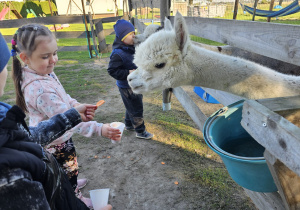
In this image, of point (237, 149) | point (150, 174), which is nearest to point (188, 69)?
point (237, 149)

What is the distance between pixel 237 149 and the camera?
1.62 meters

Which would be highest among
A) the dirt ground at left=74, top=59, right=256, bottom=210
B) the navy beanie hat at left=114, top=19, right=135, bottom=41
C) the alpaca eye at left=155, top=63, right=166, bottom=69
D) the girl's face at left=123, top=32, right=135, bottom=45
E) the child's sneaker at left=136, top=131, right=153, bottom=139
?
the navy beanie hat at left=114, top=19, right=135, bottom=41

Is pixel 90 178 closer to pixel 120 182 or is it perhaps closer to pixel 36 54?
pixel 120 182

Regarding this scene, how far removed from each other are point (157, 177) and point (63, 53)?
8604 mm

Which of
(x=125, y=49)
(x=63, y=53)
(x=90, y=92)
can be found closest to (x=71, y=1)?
(x=63, y=53)

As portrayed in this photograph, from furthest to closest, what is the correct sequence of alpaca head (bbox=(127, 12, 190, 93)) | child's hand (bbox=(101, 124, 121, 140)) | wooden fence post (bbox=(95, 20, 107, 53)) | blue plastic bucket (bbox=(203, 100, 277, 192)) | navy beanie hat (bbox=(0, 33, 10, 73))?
1. wooden fence post (bbox=(95, 20, 107, 53))
2. alpaca head (bbox=(127, 12, 190, 93))
3. child's hand (bbox=(101, 124, 121, 140))
4. blue plastic bucket (bbox=(203, 100, 277, 192))
5. navy beanie hat (bbox=(0, 33, 10, 73))

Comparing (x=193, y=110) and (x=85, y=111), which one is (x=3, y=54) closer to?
(x=85, y=111)

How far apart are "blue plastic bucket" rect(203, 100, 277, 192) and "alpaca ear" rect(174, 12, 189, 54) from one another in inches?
27.6

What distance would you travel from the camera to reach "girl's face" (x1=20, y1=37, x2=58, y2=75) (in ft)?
4.97

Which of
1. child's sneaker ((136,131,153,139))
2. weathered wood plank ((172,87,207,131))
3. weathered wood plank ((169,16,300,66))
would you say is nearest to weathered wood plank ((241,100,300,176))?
weathered wood plank ((169,16,300,66))

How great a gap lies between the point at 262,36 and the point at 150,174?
6.39 ft

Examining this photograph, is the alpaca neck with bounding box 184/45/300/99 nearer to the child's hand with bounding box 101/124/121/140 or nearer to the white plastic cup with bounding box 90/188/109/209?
the child's hand with bounding box 101/124/121/140

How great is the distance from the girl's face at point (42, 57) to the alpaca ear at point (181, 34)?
925mm

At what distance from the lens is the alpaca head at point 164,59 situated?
181 cm
